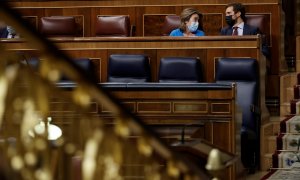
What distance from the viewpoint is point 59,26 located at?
4.28 m

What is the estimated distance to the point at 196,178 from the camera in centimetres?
118

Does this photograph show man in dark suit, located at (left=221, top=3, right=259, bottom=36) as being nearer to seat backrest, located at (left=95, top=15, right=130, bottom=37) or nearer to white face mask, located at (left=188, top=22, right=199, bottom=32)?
white face mask, located at (left=188, top=22, right=199, bottom=32)

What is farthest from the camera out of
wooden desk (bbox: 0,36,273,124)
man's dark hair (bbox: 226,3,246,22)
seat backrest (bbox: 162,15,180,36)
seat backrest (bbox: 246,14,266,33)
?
seat backrest (bbox: 162,15,180,36)

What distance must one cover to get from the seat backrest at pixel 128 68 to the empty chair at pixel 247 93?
0.31 m

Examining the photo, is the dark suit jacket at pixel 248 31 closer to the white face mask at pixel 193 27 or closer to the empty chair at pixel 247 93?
the white face mask at pixel 193 27

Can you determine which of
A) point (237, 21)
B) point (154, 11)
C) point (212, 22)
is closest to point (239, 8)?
point (237, 21)

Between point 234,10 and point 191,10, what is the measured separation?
257mm

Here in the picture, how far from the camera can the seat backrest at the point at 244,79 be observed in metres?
3.20

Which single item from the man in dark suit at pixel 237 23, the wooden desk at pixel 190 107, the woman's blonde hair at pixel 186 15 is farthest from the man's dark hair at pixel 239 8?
the wooden desk at pixel 190 107

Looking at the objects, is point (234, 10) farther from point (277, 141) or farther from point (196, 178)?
point (196, 178)

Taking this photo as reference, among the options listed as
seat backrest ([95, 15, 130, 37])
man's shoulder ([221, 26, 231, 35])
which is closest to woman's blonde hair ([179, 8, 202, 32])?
man's shoulder ([221, 26, 231, 35])

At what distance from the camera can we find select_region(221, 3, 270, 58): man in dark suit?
145 inches

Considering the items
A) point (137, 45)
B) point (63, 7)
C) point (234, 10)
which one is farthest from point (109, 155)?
point (63, 7)

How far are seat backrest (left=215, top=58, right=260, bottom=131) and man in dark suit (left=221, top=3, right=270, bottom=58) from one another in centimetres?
45
